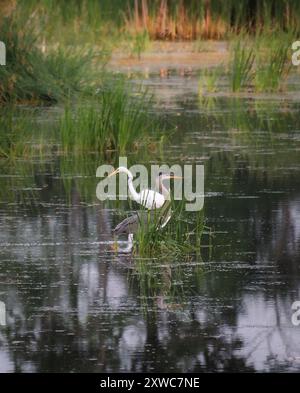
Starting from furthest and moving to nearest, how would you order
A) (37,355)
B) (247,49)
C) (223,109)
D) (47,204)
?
(247,49) < (223,109) < (47,204) < (37,355)

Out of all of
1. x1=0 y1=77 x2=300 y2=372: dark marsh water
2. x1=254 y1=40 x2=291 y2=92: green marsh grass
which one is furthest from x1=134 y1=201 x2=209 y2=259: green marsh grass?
x1=254 y1=40 x2=291 y2=92: green marsh grass

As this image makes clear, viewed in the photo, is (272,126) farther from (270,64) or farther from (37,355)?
(37,355)

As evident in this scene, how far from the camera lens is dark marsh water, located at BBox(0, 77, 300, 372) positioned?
19.7 ft

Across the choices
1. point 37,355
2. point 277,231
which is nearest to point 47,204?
point 277,231

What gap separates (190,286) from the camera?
23.6 feet

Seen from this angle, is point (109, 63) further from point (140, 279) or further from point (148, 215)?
point (140, 279)

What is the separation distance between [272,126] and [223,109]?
1.46m

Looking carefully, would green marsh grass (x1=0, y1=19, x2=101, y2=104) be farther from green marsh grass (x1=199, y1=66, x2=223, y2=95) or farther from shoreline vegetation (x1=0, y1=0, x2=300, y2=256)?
green marsh grass (x1=199, y1=66, x2=223, y2=95)

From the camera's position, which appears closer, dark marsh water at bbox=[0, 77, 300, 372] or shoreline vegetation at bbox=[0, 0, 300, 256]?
dark marsh water at bbox=[0, 77, 300, 372]

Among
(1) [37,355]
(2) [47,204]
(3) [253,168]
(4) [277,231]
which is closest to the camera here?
(1) [37,355]

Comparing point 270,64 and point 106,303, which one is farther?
point 270,64

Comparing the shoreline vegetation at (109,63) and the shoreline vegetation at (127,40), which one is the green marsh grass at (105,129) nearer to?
the shoreline vegetation at (109,63)

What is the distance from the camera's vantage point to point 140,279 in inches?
290
